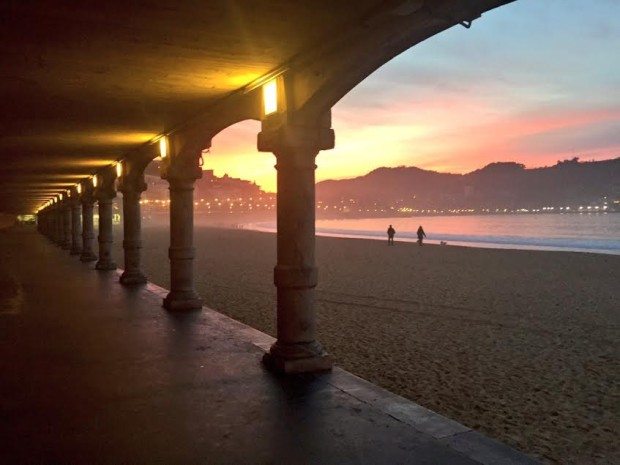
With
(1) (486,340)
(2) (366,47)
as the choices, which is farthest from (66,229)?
(2) (366,47)

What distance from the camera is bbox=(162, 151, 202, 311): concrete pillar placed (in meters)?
8.93

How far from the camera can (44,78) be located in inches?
222

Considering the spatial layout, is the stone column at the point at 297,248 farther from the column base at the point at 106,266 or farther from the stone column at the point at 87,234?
the stone column at the point at 87,234

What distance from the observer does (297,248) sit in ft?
18.4

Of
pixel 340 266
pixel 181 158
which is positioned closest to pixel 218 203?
pixel 340 266

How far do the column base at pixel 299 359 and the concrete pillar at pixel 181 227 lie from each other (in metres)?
3.89

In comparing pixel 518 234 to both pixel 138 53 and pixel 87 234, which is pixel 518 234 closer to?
pixel 87 234

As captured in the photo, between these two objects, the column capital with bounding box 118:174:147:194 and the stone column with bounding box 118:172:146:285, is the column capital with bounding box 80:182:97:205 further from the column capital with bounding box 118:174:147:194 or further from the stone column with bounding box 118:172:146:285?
the column capital with bounding box 118:174:147:194

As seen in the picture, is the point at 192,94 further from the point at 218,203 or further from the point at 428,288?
the point at 218,203

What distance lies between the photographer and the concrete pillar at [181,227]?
352 inches

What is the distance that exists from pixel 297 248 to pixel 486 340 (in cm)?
490

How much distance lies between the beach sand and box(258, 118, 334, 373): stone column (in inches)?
55.3

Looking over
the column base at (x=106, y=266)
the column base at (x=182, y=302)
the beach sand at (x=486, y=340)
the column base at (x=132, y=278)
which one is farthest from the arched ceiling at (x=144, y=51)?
the column base at (x=106, y=266)

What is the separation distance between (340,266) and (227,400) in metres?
17.7
